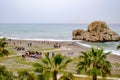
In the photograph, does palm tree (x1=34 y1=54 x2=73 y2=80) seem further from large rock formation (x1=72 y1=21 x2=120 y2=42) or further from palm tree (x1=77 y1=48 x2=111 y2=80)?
large rock formation (x1=72 y1=21 x2=120 y2=42)

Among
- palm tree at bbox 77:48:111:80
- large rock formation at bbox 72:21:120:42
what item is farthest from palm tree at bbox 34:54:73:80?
large rock formation at bbox 72:21:120:42

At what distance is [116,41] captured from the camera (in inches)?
4892

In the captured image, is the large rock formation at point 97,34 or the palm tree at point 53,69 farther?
the large rock formation at point 97,34

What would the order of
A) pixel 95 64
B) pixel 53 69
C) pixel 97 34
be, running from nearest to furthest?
1. pixel 53 69
2. pixel 95 64
3. pixel 97 34

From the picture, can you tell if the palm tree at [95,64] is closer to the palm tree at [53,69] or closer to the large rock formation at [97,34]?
the palm tree at [53,69]

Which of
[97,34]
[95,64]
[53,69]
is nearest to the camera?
[53,69]

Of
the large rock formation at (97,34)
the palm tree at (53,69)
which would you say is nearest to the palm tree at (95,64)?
the palm tree at (53,69)

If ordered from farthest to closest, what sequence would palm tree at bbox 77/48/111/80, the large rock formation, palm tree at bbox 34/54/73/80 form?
the large rock formation < palm tree at bbox 77/48/111/80 < palm tree at bbox 34/54/73/80

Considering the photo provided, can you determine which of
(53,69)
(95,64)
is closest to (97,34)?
(95,64)

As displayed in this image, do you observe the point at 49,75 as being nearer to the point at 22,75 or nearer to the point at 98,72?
the point at 22,75

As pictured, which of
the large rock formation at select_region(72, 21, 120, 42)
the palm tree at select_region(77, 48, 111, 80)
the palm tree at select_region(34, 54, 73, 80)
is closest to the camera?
the palm tree at select_region(34, 54, 73, 80)

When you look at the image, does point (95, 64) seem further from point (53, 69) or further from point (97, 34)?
point (97, 34)

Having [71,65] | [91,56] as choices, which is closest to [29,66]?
[71,65]

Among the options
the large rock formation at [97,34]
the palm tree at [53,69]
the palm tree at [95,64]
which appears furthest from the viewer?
the large rock formation at [97,34]
